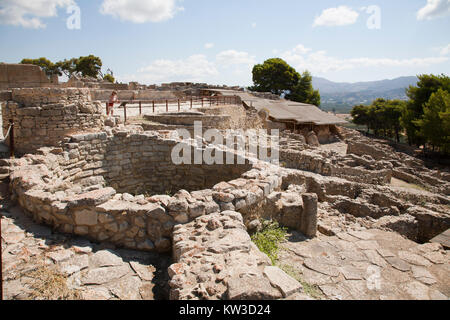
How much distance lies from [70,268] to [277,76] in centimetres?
4732

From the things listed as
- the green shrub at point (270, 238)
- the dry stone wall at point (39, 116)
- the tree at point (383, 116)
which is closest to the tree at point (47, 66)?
the dry stone wall at point (39, 116)

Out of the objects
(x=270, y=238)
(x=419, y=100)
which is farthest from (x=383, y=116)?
(x=270, y=238)

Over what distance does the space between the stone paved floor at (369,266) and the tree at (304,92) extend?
4152 cm

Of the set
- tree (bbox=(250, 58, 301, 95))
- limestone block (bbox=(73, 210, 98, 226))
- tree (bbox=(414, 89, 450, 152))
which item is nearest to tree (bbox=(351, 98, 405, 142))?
tree (bbox=(414, 89, 450, 152))

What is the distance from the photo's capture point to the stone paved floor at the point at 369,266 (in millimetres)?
4586

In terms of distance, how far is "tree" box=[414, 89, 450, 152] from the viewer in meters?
24.5

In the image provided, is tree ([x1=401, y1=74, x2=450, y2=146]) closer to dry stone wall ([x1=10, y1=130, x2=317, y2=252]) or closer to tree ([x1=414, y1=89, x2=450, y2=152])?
tree ([x1=414, y1=89, x2=450, y2=152])

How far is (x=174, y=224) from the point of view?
4.51 metres

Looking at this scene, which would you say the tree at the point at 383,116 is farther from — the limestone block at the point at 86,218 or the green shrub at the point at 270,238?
the limestone block at the point at 86,218

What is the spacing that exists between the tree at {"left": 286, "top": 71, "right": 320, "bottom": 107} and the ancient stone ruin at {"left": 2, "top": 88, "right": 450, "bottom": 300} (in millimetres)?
36843

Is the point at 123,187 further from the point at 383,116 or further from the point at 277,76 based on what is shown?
the point at 383,116

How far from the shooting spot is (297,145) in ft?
51.4

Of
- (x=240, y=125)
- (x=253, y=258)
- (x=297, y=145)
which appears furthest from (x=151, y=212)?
(x=240, y=125)
